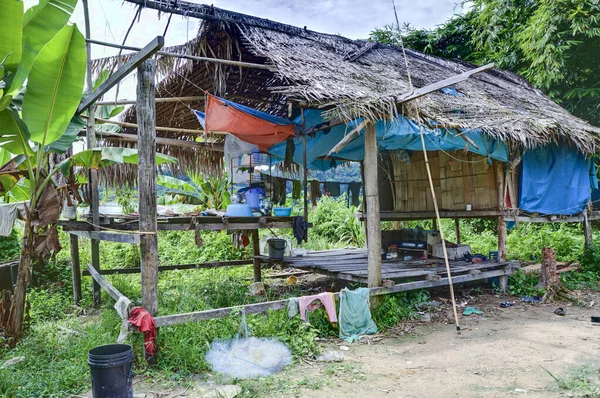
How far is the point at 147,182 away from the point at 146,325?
1485 mm

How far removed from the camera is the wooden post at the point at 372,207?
6.35 metres

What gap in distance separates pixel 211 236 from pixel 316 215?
416cm

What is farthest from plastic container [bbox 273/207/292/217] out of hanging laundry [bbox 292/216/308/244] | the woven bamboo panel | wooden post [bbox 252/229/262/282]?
the woven bamboo panel

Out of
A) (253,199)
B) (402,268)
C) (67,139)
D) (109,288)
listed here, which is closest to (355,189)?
(402,268)

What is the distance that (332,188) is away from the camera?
32.8 feet

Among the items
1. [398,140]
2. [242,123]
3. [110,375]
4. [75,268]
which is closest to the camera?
[110,375]

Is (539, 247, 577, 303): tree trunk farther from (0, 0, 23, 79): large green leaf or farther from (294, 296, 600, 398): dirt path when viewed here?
(0, 0, 23, 79): large green leaf

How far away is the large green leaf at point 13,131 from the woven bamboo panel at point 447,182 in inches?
266

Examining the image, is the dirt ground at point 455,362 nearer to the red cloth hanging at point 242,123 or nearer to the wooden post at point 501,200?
the wooden post at point 501,200

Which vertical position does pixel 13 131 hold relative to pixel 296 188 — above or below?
above

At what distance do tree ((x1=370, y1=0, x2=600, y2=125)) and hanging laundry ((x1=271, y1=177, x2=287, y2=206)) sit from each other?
28.8 feet

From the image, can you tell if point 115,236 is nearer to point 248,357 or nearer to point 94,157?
point 94,157

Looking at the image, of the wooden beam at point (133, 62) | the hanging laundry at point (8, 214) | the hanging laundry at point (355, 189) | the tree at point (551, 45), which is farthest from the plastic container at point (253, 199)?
the tree at point (551, 45)

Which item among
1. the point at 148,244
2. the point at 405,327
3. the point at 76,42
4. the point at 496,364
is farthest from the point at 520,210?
the point at 76,42
